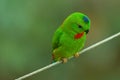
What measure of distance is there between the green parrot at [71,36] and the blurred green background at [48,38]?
102cm

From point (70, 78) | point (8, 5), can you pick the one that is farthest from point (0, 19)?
point (70, 78)

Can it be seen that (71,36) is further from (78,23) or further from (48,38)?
(48,38)

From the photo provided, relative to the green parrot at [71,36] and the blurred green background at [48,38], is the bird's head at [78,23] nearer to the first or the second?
the green parrot at [71,36]

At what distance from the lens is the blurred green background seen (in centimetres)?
424

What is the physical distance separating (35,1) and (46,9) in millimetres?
123

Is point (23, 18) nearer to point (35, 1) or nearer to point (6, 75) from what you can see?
point (35, 1)

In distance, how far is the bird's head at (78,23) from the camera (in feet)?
9.84

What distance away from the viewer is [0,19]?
13.5ft

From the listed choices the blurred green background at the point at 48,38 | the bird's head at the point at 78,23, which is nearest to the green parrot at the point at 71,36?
the bird's head at the point at 78,23

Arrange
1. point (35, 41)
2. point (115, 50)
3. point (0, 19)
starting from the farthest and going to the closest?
point (115, 50) → point (35, 41) → point (0, 19)

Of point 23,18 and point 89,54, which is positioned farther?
point 89,54

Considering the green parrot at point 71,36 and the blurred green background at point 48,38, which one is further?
the blurred green background at point 48,38

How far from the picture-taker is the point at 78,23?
3.04m

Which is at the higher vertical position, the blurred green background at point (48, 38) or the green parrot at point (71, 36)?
the green parrot at point (71, 36)
